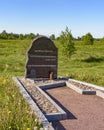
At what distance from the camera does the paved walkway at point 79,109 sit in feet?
26.0

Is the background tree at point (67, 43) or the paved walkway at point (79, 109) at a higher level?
the background tree at point (67, 43)

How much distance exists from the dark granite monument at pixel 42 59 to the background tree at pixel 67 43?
17587 millimetres

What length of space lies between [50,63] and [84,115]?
8.30 meters

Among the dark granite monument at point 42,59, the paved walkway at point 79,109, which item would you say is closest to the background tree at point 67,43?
the dark granite monument at point 42,59

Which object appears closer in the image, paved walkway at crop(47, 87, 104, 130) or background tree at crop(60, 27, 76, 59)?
paved walkway at crop(47, 87, 104, 130)

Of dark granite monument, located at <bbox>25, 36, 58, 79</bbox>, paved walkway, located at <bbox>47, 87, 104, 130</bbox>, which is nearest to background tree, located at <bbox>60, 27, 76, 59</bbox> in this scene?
dark granite monument, located at <bbox>25, 36, 58, 79</bbox>

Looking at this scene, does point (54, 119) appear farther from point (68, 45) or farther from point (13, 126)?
point (68, 45)

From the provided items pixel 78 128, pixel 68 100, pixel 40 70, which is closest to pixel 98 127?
pixel 78 128

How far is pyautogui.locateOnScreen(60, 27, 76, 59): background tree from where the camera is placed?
34750 millimetres

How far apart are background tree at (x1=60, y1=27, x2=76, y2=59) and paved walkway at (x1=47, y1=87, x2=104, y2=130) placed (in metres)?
20.7

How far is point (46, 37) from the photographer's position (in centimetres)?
1688

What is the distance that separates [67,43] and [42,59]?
18.4m

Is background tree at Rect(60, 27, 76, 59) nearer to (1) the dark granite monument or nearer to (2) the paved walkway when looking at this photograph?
(1) the dark granite monument

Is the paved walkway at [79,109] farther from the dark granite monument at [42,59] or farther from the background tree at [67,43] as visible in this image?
the background tree at [67,43]
